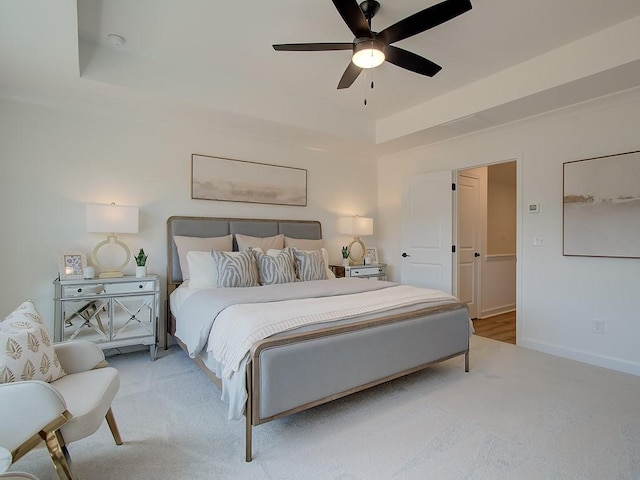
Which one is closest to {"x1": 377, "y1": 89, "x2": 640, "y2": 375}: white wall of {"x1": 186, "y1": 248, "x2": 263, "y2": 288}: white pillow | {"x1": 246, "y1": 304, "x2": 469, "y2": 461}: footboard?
{"x1": 246, "y1": 304, "x2": 469, "y2": 461}: footboard

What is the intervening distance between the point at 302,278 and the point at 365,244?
1.98m

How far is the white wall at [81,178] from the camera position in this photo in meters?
3.15

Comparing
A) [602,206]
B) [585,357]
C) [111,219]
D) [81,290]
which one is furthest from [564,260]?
[81,290]

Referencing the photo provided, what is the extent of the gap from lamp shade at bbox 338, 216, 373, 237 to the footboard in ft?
7.04

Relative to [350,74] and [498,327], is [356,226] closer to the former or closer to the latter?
[498,327]

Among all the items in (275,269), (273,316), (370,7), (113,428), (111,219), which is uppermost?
(370,7)

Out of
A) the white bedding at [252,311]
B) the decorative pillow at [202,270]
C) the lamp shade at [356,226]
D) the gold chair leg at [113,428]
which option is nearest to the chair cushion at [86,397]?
the gold chair leg at [113,428]

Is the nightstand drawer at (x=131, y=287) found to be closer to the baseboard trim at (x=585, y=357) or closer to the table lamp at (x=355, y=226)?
the table lamp at (x=355, y=226)

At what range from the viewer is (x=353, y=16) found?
203 cm

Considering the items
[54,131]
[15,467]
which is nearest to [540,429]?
[15,467]

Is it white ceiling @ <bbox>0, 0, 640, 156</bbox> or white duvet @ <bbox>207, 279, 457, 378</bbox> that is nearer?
white duvet @ <bbox>207, 279, 457, 378</bbox>

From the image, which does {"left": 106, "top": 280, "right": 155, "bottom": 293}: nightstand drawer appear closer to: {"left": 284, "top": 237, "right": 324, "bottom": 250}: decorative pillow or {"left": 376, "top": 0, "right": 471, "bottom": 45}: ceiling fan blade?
{"left": 284, "top": 237, "right": 324, "bottom": 250}: decorative pillow

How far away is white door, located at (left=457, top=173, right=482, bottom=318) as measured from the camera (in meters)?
4.90

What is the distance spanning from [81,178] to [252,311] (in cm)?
249
